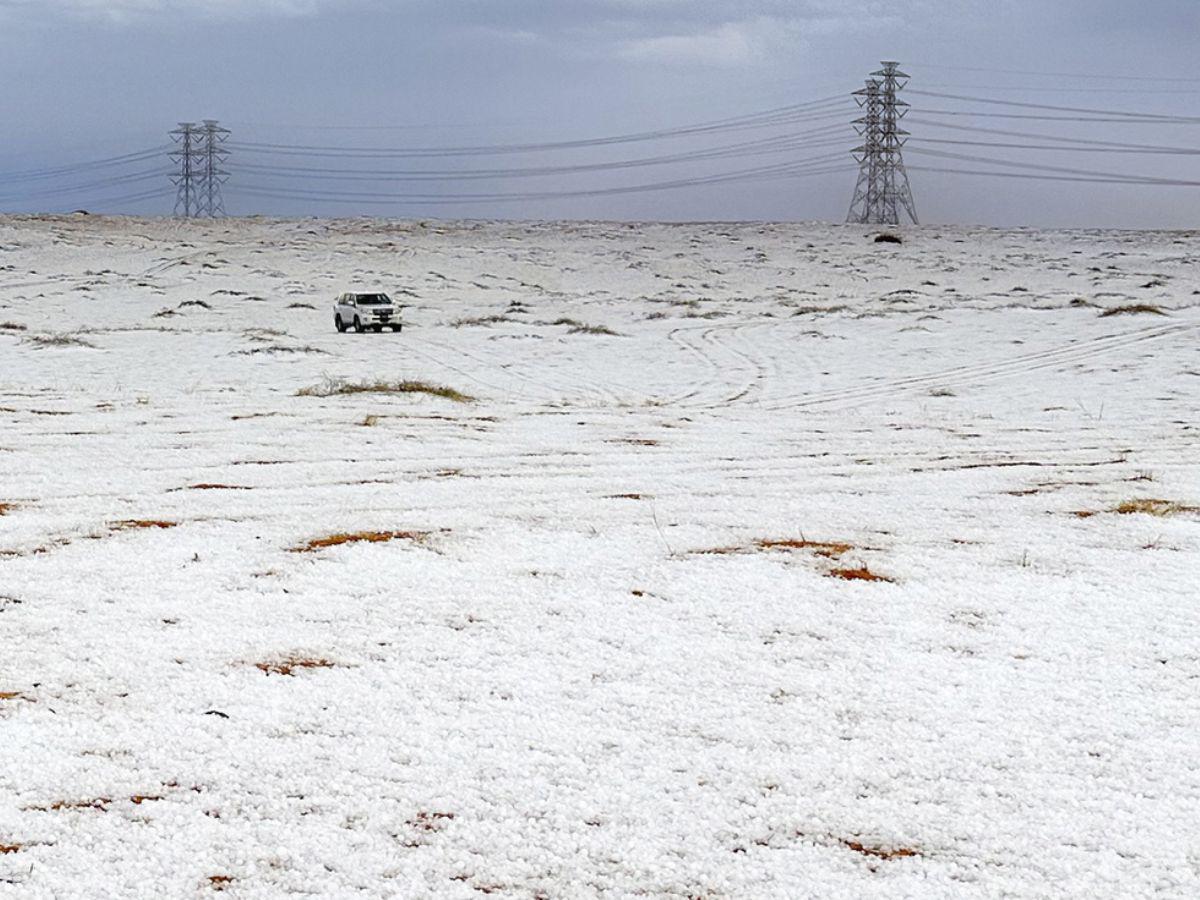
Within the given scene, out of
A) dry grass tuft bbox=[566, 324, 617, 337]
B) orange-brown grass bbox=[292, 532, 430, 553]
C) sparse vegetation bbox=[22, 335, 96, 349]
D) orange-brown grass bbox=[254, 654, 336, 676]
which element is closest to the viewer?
orange-brown grass bbox=[254, 654, 336, 676]

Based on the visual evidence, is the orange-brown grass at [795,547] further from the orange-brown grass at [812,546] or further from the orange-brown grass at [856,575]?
Answer: the orange-brown grass at [856,575]

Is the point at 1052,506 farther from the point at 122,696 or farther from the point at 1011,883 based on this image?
the point at 122,696

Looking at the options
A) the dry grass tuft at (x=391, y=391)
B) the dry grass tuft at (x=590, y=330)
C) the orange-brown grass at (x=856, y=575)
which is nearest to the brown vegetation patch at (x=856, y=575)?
the orange-brown grass at (x=856, y=575)

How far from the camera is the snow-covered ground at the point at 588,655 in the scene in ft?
11.4

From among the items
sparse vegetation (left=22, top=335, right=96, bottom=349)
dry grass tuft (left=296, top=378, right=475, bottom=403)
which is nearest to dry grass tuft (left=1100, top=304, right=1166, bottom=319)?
dry grass tuft (left=296, top=378, right=475, bottom=403)

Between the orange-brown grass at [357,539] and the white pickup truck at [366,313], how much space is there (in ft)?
78.7

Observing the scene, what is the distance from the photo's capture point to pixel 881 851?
351cm

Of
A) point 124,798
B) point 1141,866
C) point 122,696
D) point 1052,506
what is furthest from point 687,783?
point 1052,506

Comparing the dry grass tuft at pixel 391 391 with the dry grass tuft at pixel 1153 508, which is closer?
the dry grass tuft at pixel 1153 508

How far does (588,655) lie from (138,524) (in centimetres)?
336

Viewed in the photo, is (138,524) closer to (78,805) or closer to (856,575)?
(78,805)

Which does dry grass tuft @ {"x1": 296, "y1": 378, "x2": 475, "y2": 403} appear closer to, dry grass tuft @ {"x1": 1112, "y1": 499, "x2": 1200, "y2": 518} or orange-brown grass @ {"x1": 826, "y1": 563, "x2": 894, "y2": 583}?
dry grass tuft @ {"x1": 1112, "y1": 499, "x2": 1200, "y2": 518}

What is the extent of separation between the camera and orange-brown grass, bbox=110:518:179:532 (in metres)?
7.11

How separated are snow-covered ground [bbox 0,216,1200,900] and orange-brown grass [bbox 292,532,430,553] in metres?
0.05
